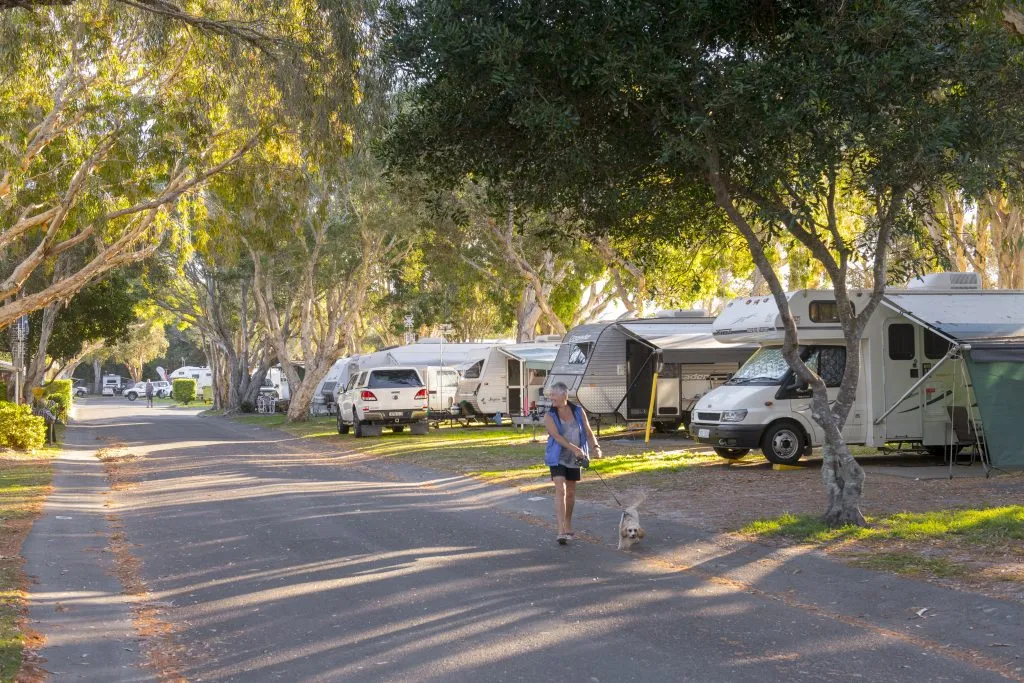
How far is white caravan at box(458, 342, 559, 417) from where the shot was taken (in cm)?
3064

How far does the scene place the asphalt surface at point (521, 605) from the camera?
639cm

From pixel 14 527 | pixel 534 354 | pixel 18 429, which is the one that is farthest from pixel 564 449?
pixel 534 354

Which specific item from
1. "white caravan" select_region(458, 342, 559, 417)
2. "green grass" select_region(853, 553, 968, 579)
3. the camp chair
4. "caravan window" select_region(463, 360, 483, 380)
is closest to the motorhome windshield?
the camp chair

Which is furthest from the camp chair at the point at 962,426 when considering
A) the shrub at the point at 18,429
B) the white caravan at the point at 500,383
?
the shrub at the point at 18,429

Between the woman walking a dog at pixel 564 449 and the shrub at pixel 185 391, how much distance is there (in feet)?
227

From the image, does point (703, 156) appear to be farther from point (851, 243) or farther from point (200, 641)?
point (200, 641)

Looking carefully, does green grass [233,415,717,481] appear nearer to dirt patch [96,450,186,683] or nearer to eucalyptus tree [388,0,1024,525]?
eucalyptus tree [388,0,1024,525]

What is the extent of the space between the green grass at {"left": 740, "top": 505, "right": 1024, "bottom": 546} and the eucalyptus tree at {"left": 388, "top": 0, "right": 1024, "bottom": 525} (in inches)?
12.8

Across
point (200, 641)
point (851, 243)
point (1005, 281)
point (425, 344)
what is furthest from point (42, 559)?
point (425, 344)

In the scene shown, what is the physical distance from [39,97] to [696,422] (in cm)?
1304

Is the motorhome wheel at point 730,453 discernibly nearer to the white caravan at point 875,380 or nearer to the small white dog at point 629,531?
the white caravan at point 875,380

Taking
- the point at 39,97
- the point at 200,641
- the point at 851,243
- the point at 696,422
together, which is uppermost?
the point at 39,97

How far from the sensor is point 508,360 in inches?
1236

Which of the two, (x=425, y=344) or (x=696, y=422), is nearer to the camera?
(x=696, y=422)
